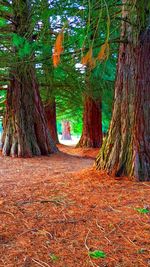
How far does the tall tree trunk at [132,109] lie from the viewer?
4.03 meters

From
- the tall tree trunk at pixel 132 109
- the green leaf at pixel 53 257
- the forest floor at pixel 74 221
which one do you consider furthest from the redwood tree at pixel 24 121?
the green leaf at pixel 53 257

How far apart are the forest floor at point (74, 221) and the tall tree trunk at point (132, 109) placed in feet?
0.89

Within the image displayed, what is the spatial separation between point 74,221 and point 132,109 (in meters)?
2.08

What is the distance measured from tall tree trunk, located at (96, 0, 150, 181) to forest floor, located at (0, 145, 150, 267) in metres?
0.27

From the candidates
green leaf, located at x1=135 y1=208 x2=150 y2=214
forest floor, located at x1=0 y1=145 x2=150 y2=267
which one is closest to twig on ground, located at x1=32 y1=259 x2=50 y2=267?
forest floor, located at x1=0 y1=145 x2=150 y2=267

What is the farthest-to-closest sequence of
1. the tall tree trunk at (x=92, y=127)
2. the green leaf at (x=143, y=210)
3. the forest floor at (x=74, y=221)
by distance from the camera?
the tall tree trunk at (x=92, y=127) → the green leaf at (x=143, y=210) → the forest floor at (x=74, y=221)

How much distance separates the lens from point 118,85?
4332 mm

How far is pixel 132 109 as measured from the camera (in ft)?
13.6

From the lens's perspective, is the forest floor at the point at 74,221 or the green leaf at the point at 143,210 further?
the green leaf at the point at 143,210

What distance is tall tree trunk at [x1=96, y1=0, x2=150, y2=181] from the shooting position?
4.03 meters

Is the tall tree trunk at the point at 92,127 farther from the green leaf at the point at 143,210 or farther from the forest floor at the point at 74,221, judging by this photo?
the green leaf at the point at 143,210

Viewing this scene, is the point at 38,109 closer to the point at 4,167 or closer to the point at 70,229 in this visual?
the point at 4,167

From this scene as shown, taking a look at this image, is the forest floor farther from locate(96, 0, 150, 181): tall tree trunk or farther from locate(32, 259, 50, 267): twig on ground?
locate(96, 0, 150, 181): tall tree trunk

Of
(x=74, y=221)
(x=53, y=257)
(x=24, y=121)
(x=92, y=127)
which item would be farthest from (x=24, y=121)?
(x=53, y=257)
